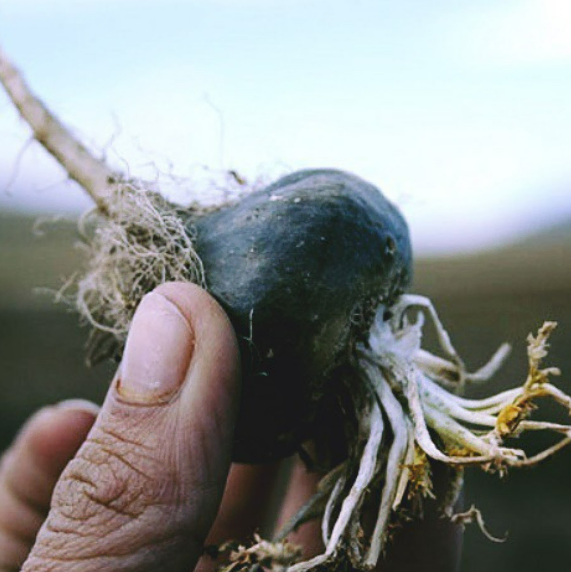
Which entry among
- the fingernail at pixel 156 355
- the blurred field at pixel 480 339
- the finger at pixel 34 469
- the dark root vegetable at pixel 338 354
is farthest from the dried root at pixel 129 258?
the finger at pixel 34 469

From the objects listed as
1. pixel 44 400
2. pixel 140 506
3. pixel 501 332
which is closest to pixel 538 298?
pixel 501 332

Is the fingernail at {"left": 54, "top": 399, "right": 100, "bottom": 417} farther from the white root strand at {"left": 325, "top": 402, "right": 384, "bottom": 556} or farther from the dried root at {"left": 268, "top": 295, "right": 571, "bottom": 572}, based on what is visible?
the white root strand at {"left": 325, "top": 402, "right": 384, "bottom": 556}

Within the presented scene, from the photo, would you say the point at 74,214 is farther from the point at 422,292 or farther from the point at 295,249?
the point at 422,292

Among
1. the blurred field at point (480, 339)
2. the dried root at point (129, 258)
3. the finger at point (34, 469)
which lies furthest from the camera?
the blurred field at point (480, 339)

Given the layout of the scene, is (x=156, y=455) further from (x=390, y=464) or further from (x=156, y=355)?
(x=390, y=464)

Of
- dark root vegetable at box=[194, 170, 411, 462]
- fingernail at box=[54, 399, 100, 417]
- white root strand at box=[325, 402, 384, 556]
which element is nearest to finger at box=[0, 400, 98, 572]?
fingernail at box=[54, 399, 100, 417]

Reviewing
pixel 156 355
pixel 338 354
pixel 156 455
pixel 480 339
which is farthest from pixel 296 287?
pixel 480 339

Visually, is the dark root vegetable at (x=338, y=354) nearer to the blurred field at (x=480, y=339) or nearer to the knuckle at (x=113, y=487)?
the knuckle at (x=113, y=487)
